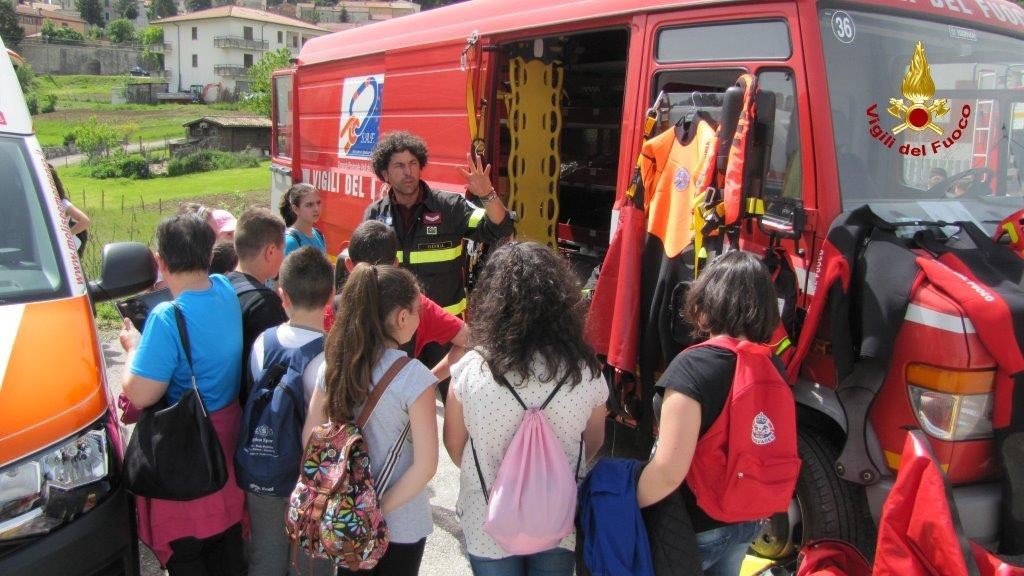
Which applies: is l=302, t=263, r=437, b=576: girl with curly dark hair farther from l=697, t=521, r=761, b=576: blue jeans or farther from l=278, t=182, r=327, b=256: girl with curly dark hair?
l=278, t=182, r=327, b=256: girl with curly dark hair

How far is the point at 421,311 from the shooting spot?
9.84 ft

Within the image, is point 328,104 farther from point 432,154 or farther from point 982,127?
point 982,127

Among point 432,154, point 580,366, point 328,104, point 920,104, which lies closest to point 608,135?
point 432,154

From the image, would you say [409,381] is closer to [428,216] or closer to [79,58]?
[428,216]

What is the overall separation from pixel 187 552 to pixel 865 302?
2575mm

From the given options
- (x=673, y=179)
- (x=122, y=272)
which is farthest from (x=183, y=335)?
(x=673, y=179)

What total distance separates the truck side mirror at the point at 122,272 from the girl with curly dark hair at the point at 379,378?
1323 mm

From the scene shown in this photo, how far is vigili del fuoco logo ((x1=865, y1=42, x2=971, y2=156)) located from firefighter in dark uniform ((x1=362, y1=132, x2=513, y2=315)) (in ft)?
6.02

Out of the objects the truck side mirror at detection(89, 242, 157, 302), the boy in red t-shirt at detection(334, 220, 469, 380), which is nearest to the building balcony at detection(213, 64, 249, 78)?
the truck side mirror at detection(89, 242, 157, 302)

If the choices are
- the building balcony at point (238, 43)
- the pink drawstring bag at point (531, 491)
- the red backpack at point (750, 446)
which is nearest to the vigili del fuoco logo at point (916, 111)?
the red backpack at point (750, 446)

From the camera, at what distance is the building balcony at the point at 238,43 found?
87312mm

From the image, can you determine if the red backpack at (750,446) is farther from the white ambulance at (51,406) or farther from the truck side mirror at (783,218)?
the white ambulance at (51,406)

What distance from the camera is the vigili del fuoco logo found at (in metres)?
3.23

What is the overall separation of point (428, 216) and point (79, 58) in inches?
4309
